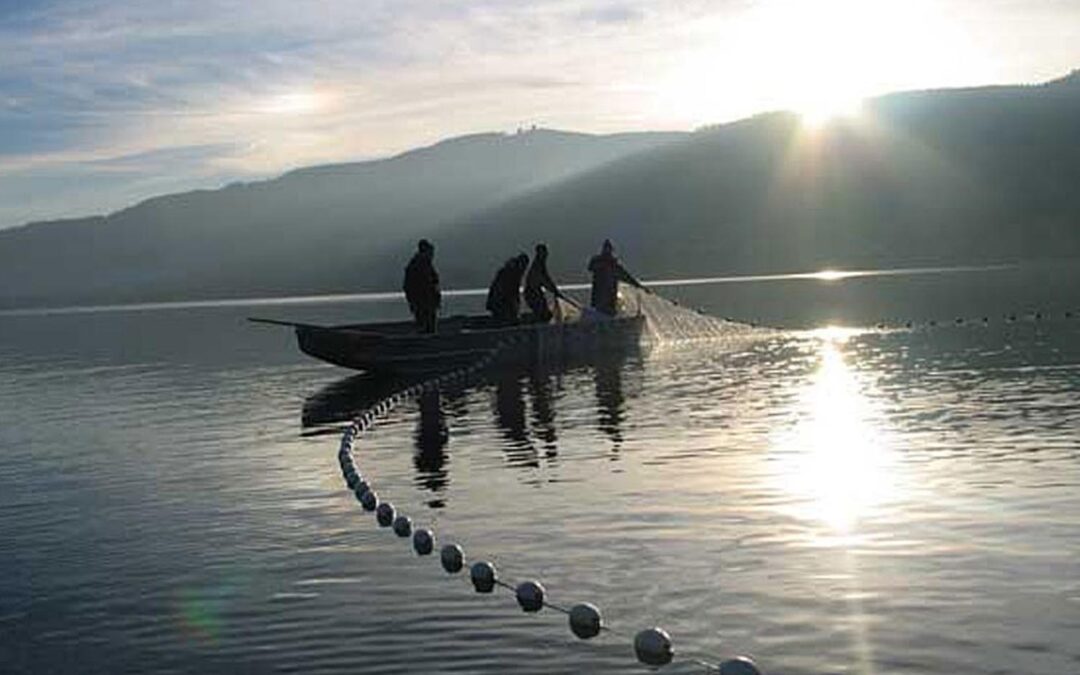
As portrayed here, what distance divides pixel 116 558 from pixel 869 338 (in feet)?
127

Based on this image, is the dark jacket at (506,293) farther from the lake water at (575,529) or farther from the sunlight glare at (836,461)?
the sunlight glare at (836,461)

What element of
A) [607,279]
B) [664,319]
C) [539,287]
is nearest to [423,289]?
[539,287]

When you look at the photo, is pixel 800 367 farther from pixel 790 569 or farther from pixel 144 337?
pixel 144 337

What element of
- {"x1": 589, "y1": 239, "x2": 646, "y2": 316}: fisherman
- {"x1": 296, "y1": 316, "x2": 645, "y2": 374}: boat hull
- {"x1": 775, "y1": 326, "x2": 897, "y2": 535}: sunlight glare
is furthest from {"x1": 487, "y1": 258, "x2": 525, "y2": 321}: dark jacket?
{"x1": 775, "y1": 326, "x2": 897, "y2": 535}: sunlight glare

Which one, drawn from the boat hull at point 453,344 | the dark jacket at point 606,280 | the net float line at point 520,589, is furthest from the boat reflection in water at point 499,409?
the dark jacket at point 606,280

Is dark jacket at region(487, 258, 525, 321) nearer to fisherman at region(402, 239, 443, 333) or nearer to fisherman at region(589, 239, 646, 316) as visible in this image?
fisherman at region(402, 239, 443, 333)

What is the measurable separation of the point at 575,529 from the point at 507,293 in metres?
27.0

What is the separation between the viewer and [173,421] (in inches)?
1265

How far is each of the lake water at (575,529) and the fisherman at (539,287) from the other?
329 inches

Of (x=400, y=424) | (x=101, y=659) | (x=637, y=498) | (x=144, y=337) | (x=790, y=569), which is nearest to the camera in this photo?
(x=101, y=659)

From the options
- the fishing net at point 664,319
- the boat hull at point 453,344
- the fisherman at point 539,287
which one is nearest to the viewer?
the boat hull at point 453,344

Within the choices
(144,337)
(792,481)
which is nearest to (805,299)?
(144,337)

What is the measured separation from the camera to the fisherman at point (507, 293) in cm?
4200

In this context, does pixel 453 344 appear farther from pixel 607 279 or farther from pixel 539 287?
pixel 607 279
